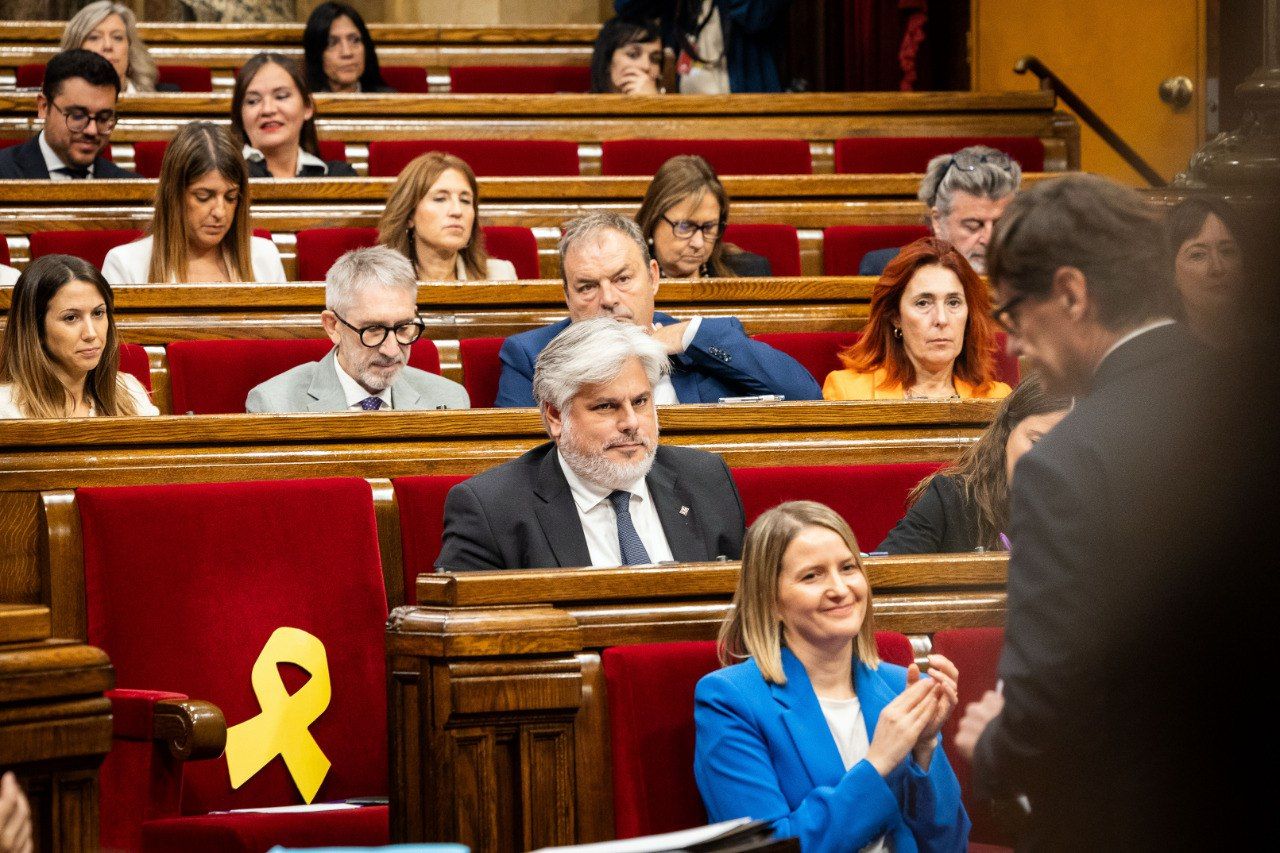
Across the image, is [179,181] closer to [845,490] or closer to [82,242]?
[82,242]

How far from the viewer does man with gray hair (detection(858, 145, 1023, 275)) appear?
9.69 ft

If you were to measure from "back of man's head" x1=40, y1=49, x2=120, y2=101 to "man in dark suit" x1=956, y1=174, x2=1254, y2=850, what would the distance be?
2.92 meters

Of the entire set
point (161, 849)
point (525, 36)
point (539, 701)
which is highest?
point (525, 36)

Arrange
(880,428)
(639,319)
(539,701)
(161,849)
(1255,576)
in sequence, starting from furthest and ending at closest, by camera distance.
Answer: (639,319)
(880,428)
(161,849)
(539,701)
(1255,576)

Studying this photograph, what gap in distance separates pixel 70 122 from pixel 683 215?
4.61 feet

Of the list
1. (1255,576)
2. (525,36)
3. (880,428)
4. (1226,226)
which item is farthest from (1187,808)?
(525,36)

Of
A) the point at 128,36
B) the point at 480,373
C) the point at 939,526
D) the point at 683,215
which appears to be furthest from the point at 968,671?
the point at 128,36

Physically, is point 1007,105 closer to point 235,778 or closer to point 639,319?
point 639,319

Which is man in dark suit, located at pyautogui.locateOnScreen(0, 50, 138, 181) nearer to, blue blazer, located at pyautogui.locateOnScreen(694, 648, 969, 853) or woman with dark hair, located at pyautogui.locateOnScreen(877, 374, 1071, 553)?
woman with dark hair, located at pyautogui.locateOnScreen(877, 374, 1071, 553)

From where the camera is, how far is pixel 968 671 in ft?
5.08

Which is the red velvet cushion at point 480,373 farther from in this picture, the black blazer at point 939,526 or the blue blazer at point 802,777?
the blue blazer at point 802,777

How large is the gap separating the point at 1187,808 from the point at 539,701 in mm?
582

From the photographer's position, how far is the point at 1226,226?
7.59 feet

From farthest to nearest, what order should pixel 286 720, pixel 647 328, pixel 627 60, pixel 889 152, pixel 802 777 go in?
pixel 627 60 < pixel 889 152 < pixel 647 328 < pixel 286 720 < pixel 802 777
